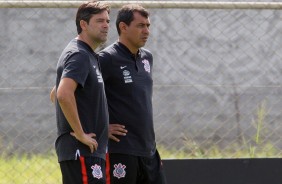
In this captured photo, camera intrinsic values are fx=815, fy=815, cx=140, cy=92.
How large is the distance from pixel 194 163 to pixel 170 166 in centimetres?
20

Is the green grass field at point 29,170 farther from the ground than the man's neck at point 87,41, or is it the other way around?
the man's neck at point 87,41

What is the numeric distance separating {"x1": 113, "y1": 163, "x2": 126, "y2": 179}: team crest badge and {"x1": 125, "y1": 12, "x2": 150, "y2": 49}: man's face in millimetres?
867

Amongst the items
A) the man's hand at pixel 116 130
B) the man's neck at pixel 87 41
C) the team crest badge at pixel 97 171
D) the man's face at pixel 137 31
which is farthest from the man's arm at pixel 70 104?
the man's face at pixel 137 31

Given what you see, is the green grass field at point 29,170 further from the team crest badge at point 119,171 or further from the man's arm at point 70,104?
the man's arm at point 70,104

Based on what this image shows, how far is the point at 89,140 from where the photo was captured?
16.6 feet

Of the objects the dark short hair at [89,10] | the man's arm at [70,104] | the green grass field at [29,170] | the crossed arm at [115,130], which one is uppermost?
the dark short hair at [89,10]

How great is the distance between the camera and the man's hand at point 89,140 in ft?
16.5

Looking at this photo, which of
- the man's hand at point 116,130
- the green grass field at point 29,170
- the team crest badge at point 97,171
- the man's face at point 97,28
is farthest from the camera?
the green grass field at point 29,170

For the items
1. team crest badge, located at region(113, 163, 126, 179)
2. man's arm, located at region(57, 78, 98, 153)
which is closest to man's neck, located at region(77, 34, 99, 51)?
man's arm, located at region(57, 78, 98, 153)

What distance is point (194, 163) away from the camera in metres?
6.66

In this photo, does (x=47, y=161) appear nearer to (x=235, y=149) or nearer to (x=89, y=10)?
(x=235, y=149)

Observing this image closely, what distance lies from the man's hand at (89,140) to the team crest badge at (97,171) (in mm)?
103

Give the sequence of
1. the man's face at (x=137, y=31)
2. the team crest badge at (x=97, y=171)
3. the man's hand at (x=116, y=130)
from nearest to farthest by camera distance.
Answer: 1. the team crest badge at (x=97, y=171)
2. the man's hand at (x=116, y=130)
3. the man's face at (x=137, y=31)

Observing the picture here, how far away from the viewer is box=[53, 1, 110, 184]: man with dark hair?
197 inches
